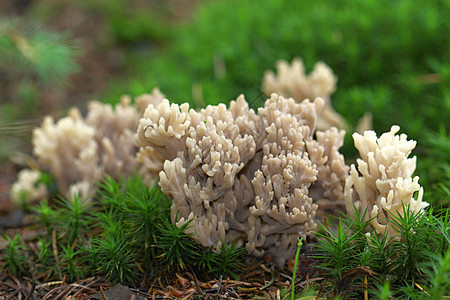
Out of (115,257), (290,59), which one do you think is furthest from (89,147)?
(290,59)

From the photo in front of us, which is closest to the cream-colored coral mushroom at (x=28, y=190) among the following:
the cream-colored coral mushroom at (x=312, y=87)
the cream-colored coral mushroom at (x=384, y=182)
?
the cream-colored coral mushroom at (x=312, y=87)

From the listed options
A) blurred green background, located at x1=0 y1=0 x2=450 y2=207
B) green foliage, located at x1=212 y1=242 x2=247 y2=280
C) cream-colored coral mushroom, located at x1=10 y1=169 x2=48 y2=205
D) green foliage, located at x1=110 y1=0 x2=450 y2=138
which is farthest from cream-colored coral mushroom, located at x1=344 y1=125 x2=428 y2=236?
cream-colored coral mushroom, located at x1=10 y1=169 x2=48 y2=205

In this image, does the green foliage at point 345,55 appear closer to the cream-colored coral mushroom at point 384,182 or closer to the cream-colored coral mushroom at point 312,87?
the cream-colored coral mushroom at point 312,87

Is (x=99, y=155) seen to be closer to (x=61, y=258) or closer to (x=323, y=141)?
(x=61, y=258)

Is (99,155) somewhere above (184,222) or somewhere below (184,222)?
below

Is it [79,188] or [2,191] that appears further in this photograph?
[2,191]

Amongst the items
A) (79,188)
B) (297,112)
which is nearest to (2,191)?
(79,188)
